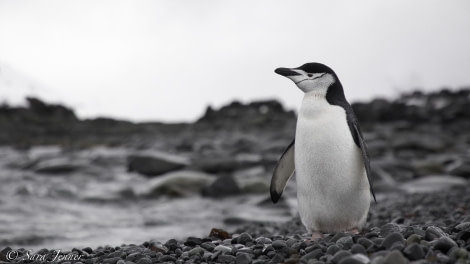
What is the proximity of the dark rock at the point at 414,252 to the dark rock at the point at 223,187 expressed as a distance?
20.1ft

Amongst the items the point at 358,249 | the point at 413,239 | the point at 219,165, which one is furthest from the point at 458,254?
the point at 219,165


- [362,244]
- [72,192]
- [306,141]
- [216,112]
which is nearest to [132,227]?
[72,192]

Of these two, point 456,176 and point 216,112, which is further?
point 216,112

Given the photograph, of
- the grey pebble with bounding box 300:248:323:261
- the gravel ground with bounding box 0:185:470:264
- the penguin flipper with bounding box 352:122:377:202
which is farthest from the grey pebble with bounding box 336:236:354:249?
the penguin flipper with bounding box 352:122:377:202

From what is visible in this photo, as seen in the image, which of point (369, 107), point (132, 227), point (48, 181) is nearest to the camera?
point (132, 227)

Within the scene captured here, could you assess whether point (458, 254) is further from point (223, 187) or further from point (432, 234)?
point (223, 187)

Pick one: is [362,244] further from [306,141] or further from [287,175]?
[287,175]

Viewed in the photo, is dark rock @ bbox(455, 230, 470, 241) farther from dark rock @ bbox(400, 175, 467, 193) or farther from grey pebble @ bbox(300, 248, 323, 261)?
dark rock @ bbox(400, 175, 467, 193)

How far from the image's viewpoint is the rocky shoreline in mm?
2602

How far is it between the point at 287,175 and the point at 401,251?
1.70 meters

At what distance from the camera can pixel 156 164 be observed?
34.0 ft

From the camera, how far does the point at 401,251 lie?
2.30 m

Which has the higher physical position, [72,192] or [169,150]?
[169,150]

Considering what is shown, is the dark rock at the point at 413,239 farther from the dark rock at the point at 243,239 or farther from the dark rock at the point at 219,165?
the dark rock at the point at 219,165
